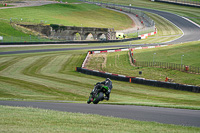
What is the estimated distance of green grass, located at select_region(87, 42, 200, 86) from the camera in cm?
3603

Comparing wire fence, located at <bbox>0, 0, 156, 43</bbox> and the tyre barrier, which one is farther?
wire fence, located at <bbox>0, 0, 156, 43</bbox>

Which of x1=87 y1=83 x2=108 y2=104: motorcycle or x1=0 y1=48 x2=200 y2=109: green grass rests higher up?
x1=87 y1=83 x2=108 y2=104: motorcycle

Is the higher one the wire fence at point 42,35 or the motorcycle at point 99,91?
the motorcycle at point 99,91

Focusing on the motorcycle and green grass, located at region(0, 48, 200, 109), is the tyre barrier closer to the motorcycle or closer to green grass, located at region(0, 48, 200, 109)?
green grass, located at region(0, 48, 200, 109)

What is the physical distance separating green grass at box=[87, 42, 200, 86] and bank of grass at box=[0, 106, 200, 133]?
2187cm

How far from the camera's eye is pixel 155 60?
154 ft

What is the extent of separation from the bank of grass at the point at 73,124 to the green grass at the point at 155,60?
861 inches

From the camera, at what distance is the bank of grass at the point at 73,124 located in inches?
400

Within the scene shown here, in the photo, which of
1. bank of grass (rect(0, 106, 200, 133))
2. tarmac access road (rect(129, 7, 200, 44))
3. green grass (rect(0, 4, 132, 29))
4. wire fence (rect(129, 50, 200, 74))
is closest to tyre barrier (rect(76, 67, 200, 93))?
wire fence (rect(129, 50, 200, 74))

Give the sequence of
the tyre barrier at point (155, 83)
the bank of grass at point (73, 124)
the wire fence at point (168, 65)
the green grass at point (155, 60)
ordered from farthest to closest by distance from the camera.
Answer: the wire fence at point (168, 65) < the green grass at point (155, 60) < the tyre barrier at point (155, 83) < the bank of grass at point (73, 124)

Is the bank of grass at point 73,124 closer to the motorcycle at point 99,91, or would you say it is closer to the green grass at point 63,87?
the motorcycle at point 99,91

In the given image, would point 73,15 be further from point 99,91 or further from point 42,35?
point 99,91

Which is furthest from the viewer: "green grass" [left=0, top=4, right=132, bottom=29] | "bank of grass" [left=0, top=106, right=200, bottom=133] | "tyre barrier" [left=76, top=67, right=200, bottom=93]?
"green grass" [left=0, top=4, right=132, bottom=29]

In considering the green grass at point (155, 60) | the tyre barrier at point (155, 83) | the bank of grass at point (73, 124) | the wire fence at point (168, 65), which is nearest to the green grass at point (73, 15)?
the green grass at point (155, 60)
